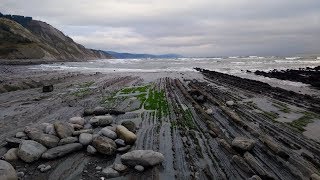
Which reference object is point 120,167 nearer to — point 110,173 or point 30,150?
point 110,173

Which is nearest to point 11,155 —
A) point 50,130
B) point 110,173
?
point 50,130

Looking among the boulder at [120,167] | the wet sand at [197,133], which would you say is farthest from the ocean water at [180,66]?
the boulder at [120,167]

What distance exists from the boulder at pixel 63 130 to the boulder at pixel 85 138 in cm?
56

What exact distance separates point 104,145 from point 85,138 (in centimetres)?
97

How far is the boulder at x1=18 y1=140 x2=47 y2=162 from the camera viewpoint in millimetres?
9688

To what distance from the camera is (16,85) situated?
27688 mm

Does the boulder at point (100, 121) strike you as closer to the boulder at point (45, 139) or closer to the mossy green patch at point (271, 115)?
the boulder at point (45, 139)

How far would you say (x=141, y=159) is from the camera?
937 centimetres

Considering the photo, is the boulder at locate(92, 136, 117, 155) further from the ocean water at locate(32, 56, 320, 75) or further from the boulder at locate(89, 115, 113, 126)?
the ocean water at locate(32, 56, 320, 75)

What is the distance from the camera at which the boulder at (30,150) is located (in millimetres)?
9688

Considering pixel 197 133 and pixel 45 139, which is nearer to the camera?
pixel 45 139

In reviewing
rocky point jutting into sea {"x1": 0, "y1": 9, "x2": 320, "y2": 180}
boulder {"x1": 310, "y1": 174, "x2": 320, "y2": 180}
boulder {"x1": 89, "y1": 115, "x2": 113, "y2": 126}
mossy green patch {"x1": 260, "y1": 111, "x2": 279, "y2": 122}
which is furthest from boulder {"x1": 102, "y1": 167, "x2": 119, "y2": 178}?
mossy green patch {"x1": 260, "y1": 111, "x2": 279, "y2": 122}

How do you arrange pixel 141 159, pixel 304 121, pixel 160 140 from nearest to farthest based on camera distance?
pixel 141 159 < pixel 160 140 < pixel 304 121

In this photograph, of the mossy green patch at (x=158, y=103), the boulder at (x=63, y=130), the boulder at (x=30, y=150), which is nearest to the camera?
the boulder at (x=30, y=150)
